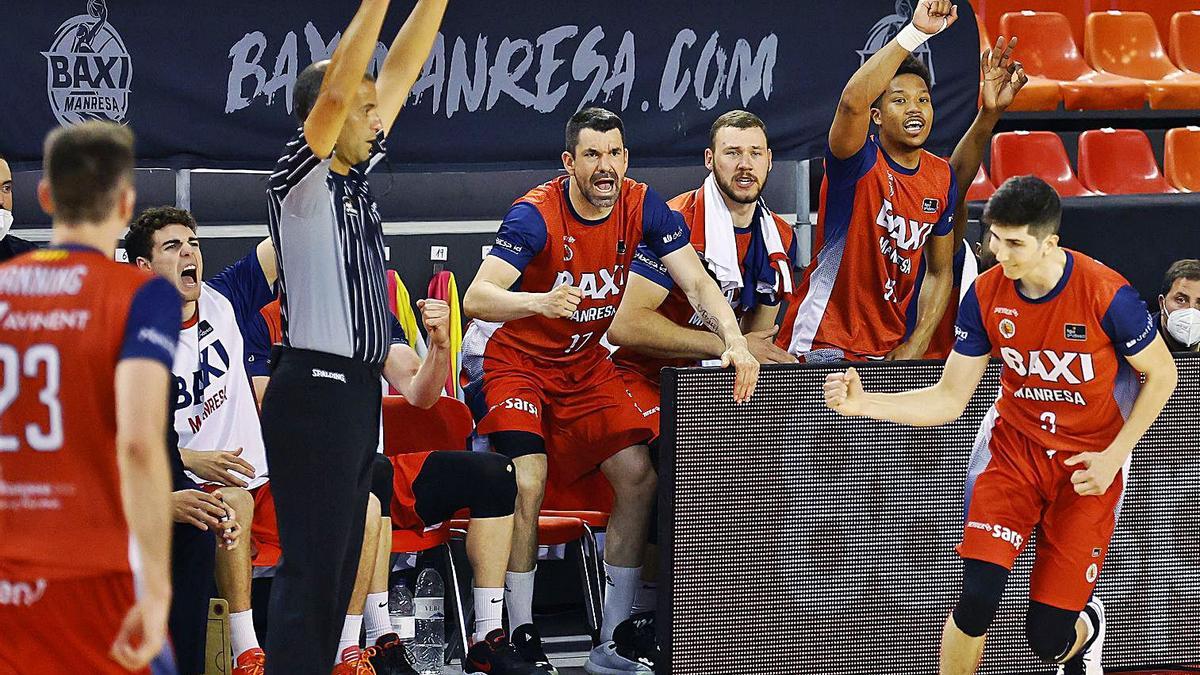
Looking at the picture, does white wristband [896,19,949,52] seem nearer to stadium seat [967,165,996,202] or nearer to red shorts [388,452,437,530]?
red shorts [388,452,437,530]

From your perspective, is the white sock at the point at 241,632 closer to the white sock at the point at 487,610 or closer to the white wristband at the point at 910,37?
the white sock at the point at 487,610

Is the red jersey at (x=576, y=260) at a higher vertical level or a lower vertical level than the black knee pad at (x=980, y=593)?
higher

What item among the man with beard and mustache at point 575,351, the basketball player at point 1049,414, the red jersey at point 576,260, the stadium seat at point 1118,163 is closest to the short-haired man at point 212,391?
the man with beard and mustache at point 575,351

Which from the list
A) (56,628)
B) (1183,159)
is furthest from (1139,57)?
(56,628)

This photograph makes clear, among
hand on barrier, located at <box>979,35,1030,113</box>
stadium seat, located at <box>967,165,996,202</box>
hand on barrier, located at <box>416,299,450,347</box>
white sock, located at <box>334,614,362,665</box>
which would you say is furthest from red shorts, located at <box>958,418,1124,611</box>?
stadium seat, located at <box>967,165,996,202</box>

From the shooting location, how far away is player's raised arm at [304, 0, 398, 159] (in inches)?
139

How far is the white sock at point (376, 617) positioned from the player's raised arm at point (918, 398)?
1.81m

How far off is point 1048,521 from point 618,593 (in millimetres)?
1678

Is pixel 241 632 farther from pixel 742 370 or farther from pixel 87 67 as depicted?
pixel 87 67

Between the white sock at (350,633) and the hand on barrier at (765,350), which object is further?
the hand on barrier at (765,350)

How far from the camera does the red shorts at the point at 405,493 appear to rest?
557 cm

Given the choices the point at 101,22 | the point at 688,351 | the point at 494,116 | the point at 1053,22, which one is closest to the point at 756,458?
the point at 688,351

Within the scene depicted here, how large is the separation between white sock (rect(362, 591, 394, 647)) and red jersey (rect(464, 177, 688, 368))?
1.11 m

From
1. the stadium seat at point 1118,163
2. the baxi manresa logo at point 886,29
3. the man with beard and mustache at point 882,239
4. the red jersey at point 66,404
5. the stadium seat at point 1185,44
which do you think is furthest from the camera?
the stadium seat at point 1185,44
